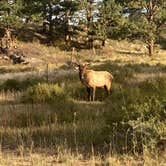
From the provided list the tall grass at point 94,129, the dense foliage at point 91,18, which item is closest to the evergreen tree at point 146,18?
the dense foliage at point 91,18

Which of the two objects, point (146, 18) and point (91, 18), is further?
point (91, 18)

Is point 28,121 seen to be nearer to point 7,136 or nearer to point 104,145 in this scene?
point 7,136

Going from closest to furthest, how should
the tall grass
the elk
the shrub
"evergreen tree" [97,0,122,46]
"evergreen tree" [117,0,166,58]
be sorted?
the tall grass < the shrub < the elk < "evergreen tree" [117,0,166,58] < "evergreen tree" [97,0,122,46]

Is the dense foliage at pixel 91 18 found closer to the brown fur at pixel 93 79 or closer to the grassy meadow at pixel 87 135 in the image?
the brown fur at pixel 93 79

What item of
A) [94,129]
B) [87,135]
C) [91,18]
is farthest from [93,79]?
[91,18]

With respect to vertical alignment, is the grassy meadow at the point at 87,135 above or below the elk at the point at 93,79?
above

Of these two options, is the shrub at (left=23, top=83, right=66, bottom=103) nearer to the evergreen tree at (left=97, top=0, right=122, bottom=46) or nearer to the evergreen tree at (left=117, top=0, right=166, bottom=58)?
the evergreen tree at (left=117, top=0, right=166, bottom=58)

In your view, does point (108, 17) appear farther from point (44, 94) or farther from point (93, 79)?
point (44, 94)

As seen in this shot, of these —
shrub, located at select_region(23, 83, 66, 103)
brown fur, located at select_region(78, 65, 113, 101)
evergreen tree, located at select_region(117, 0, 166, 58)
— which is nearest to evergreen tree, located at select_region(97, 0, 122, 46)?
evergreen tree, located at select_region(117, 0, 166, 58)

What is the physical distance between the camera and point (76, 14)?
5950cm

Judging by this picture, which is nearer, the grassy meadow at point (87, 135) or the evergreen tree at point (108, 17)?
the grassy meadow at point (87, 135)

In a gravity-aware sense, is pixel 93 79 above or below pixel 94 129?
below

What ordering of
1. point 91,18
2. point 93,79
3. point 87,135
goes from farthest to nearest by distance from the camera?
point 91,18, point 93,79, point 87,135

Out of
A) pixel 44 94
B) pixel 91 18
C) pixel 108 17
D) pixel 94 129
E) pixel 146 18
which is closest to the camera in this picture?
pixel 94 129
